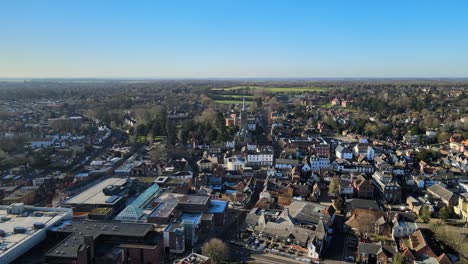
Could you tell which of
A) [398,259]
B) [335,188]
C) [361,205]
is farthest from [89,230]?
[335,188]

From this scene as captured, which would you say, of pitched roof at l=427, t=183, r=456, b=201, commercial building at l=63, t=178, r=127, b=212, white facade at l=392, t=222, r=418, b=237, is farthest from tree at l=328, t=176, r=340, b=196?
commercial building at l=63, t=178, r=127, b=212

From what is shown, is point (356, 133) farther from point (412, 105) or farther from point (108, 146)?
point (108, 146)

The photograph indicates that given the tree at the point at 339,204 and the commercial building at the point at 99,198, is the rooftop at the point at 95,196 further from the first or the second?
the tree at the point at 339,204

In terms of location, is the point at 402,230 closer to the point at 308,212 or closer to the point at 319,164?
the point at 308,212

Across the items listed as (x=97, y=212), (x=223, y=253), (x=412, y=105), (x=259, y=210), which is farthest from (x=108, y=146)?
(x=412, y=105)

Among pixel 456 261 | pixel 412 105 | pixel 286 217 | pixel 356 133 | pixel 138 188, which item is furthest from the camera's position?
pixel 412 105

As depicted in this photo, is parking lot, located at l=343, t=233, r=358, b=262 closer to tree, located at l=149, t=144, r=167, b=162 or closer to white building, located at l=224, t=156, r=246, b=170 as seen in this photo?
white building, located at l=224, t=156, r=246, b=170
